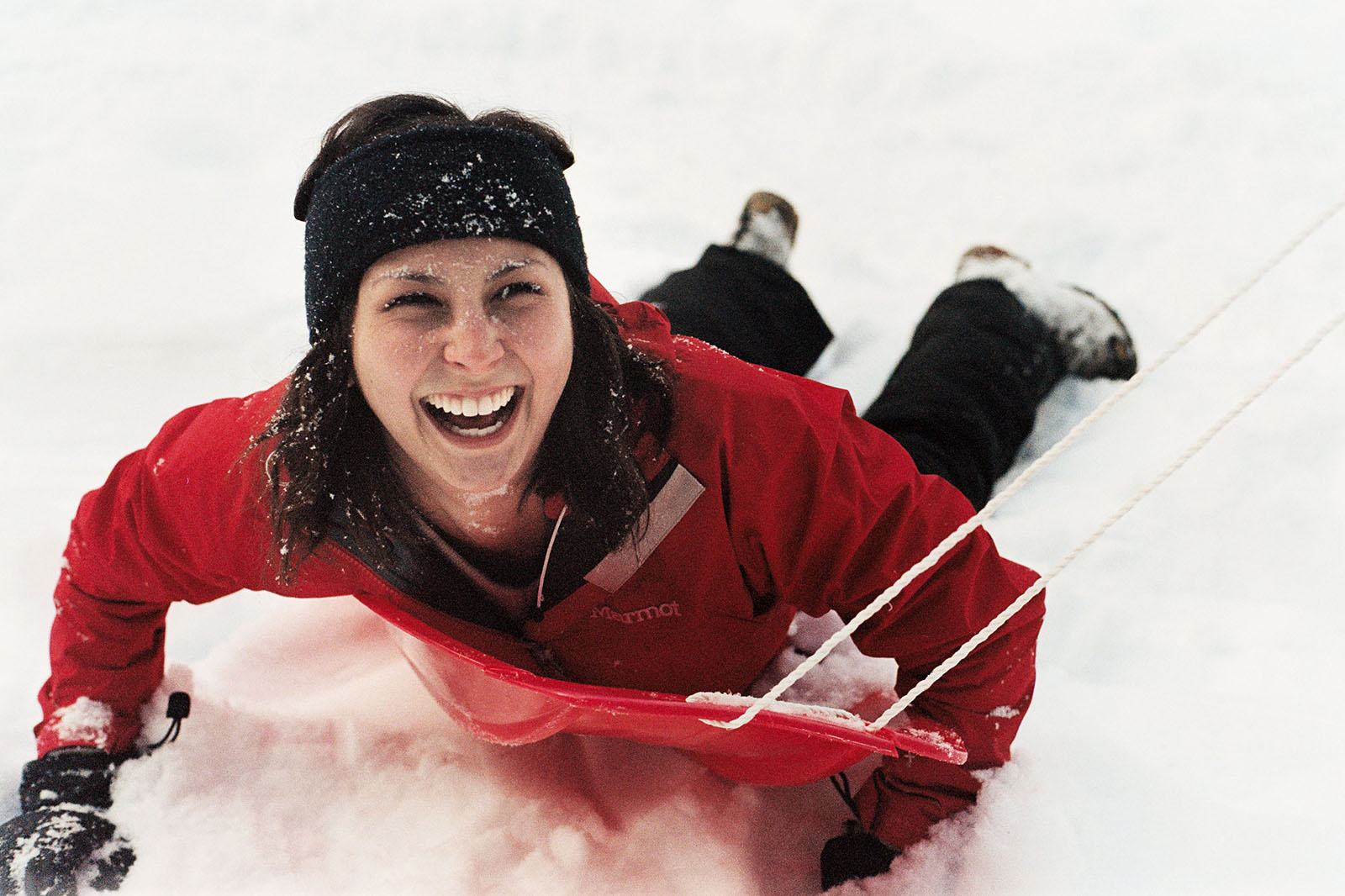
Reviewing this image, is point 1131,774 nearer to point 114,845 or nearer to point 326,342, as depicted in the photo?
point 326,342

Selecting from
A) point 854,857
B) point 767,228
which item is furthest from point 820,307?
point 854,857

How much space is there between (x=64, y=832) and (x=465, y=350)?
98 cm

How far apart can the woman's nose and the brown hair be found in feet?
0.56

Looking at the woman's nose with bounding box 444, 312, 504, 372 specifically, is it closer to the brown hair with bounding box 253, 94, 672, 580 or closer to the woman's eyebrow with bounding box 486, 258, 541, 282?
the woman's eyebrow with bounding box 486, 258, 541, 282

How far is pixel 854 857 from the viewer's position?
140 centimetres

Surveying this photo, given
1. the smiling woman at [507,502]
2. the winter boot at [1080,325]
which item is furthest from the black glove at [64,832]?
the winter boot at [1080,325]

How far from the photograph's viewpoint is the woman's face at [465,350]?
43.4 inches

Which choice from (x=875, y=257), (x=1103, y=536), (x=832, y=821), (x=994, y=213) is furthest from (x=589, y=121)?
(x=832, y=821)

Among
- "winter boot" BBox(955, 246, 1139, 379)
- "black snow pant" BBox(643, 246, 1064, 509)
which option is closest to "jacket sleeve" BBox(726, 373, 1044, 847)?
"black snow pant" BBox(643, 246, 1064, 509)

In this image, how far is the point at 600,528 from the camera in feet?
4.16

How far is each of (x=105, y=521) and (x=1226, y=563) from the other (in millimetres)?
1910

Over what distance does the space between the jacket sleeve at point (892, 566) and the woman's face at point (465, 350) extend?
271 mm

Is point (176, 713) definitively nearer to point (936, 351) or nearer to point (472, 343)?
point (472, 343)

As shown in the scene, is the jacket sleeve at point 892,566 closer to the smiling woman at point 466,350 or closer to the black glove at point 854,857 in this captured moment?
the black glove at point 854,857
